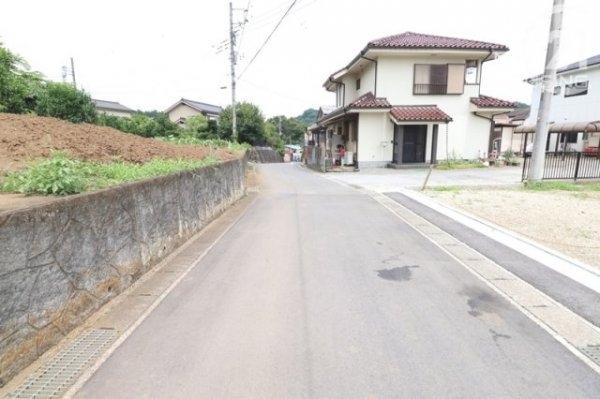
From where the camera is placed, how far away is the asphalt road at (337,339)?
8.89 ft

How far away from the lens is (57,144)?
22.3ft

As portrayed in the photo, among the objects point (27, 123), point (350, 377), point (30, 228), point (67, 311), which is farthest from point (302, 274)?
point (27, 123)

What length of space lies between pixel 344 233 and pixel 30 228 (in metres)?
5.17

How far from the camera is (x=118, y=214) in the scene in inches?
169

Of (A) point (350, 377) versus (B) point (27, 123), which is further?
(B) point (27, 123)

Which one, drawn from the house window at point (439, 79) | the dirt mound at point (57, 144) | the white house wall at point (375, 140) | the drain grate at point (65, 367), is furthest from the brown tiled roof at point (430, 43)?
the drain grate at point (65, 367)

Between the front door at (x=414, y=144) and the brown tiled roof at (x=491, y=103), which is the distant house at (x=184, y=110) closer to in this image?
the front door at (x=414, y=144)

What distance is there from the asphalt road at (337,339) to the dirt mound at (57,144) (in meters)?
3.24

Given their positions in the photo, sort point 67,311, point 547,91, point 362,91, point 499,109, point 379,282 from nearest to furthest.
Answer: point 67,311 → point 379,282 → point 547,91 → point 499,109 → point 362,91

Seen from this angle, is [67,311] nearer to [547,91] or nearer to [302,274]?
[302,274]

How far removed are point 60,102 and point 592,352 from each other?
12.6 metres

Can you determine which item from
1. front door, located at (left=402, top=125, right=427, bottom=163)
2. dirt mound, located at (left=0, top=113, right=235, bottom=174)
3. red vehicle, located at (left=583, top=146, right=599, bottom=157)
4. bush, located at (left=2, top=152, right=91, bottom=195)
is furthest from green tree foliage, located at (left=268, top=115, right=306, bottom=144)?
bush, located at (left=2, top=152, right=91, bottom=195)

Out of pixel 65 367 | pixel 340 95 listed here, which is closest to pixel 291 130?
pixel 340 95

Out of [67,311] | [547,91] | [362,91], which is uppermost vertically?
[362,91]
